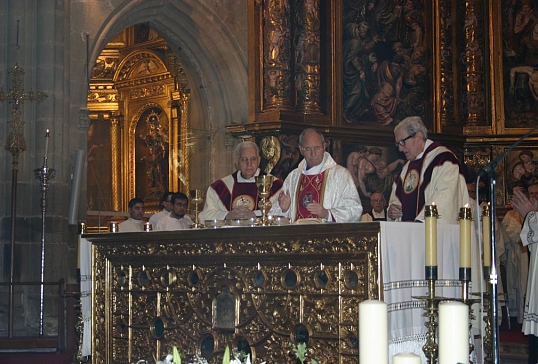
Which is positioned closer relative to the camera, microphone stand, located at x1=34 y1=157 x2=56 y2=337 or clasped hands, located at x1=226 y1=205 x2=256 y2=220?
clasped hands, located at x1=226 y1=205 x2=256 y2=220

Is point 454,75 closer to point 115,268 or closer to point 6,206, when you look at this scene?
point 6,206

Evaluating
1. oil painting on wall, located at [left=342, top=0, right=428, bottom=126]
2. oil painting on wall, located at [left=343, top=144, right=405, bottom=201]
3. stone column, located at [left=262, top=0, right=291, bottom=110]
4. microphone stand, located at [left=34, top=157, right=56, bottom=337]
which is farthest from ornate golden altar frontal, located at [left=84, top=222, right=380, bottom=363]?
oil painting on wall, located at [left=342, top=0, right=428, bottom=126]

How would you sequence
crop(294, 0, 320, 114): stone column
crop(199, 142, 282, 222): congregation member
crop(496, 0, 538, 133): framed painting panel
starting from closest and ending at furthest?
crop(199, 142, 282, 222): congregation member, crop(294, 0, 320, 114): stone column, crop(496, 0, 538, 133): framed painting panel

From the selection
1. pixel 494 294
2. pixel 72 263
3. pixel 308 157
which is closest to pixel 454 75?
pixel 72 263

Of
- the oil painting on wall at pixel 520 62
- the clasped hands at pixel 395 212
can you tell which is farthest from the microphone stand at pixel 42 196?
the oil painting on wall at pixel 520 62

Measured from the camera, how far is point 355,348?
5.55m

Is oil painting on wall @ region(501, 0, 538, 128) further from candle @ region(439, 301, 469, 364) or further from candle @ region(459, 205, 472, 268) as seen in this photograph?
candle @ region(439, 301, 469, 364)

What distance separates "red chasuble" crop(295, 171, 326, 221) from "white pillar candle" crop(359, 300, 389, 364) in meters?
5.03

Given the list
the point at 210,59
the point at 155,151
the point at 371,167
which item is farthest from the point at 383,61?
the point at 155,151

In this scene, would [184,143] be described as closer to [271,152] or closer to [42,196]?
[271,152]

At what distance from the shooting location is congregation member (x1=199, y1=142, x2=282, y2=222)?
26.2 ft

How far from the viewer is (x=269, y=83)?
13.0 metres

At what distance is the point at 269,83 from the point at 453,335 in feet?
36.2

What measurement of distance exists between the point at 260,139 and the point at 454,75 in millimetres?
3876
